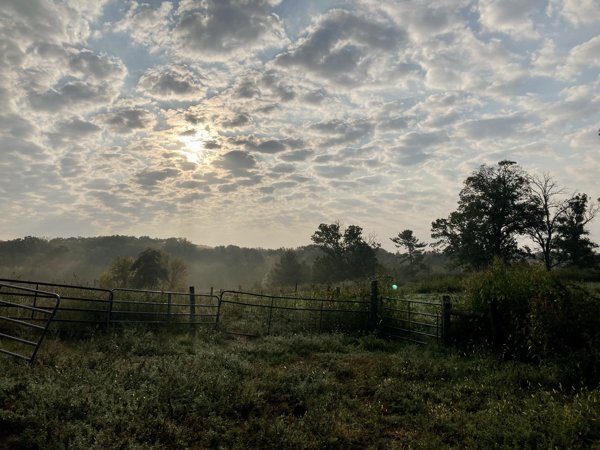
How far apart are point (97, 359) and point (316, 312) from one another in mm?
10726

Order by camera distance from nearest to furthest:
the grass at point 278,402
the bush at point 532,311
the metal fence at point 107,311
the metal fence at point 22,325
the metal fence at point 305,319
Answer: the grass at point 278,402
the metal fence at point 22,325
the bush at point 532,311
the metal fence at point 107,311
the metal fence at point 305,319

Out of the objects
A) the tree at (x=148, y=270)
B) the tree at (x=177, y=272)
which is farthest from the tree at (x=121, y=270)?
the tree at (x=177, y=272)

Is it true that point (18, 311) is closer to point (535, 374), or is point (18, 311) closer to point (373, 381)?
point (373, 381)

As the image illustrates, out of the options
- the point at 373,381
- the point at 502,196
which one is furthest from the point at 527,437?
the point at 502,196

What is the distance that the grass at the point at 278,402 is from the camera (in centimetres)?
616

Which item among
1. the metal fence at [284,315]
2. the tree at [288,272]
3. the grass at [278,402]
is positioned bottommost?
the grass at [278,402]

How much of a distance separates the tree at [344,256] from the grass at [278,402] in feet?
182

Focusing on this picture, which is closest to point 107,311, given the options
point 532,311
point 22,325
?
point 22,325

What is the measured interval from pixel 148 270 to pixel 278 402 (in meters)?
59.3

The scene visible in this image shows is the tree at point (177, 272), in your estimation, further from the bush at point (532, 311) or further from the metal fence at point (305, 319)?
the bush at point (532, 311)

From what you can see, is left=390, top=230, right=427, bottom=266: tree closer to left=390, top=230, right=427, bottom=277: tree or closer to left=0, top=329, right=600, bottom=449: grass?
left=390, top=230, right=427, bottom=277: tree

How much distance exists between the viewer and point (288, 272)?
72.3 m

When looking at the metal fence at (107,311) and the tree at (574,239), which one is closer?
the metal fence at (107,311)

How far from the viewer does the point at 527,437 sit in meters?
6.43
